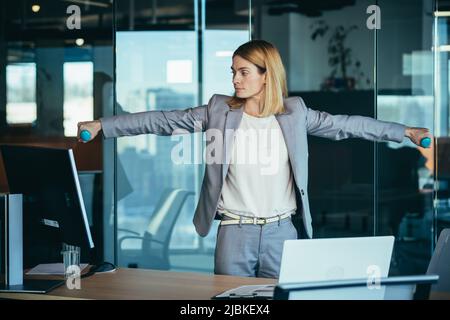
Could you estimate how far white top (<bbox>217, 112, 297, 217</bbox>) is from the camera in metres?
3.69

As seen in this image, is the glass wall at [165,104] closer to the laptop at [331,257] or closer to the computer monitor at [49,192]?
the computer monitor at [49,192]

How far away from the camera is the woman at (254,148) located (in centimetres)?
368

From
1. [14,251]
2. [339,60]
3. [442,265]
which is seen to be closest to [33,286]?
[14,251]

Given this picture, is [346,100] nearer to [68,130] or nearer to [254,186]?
[68,130]

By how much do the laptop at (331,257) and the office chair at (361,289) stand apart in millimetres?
290

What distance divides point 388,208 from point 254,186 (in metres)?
3.57

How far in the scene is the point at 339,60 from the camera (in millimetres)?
7285

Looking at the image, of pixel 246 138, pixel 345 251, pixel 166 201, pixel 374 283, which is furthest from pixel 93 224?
pixel 374 283

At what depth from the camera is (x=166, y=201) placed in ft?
21.1

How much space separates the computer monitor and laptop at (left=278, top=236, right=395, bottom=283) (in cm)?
82

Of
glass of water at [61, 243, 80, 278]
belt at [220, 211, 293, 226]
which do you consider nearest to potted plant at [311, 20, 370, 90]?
belt at [220, 211, 293, 226]

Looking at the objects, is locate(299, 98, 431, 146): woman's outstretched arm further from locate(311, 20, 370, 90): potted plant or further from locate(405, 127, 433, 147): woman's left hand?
locate(311, 20, 370, 90): potted plant

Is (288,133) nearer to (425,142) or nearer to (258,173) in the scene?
(258,173)

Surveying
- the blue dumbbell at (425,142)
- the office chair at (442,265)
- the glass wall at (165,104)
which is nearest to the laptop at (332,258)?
the office chair at (442,265)
